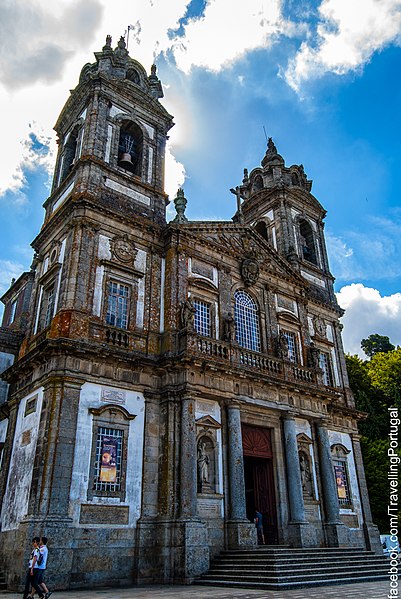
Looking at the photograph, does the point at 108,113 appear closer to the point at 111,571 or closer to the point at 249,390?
the point at 249,390

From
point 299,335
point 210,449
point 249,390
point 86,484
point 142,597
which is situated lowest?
point 142,597

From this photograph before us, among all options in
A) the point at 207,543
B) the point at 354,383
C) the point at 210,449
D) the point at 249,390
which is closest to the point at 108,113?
the point at 249,390

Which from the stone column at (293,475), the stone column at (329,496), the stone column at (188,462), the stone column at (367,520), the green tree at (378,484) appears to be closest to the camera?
the stone column at (188,462)

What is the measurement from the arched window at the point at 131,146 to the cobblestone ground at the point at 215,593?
49.6ft

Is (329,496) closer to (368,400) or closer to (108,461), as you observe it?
(108,461)

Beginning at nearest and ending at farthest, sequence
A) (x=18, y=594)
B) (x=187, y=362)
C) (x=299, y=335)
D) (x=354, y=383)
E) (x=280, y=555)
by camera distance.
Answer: (x=18, y=594) → (x=280, y=555) → (x=187, y=362) → (x=299, y=335) → (x=354, y=383)

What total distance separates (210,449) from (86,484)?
4401mm

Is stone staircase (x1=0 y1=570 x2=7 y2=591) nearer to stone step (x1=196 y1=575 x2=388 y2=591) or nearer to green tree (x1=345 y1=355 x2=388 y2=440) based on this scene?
stone step (x1=196 y1=575 x2=388 y2=591)

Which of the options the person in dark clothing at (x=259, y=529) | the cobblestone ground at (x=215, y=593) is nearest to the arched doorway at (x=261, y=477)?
the person in dark clothing at (x=259, y=529)

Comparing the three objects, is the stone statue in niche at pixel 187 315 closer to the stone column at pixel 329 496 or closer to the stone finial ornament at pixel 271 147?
the stone column at pixel 329 496

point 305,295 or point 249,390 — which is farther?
point 305,295

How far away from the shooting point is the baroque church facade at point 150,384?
13.5 meters

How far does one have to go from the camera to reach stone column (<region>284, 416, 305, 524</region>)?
17.2 m

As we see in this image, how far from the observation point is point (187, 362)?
1575 cm
